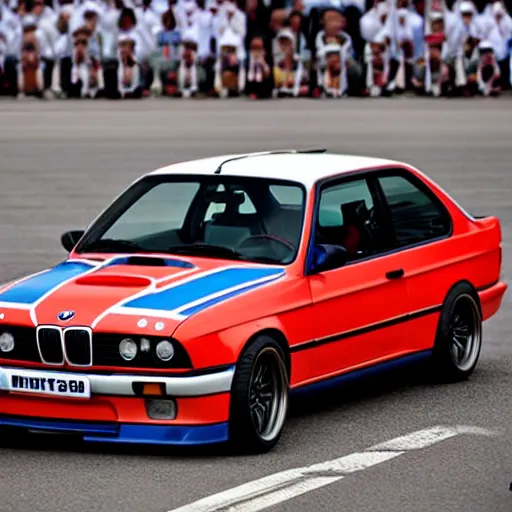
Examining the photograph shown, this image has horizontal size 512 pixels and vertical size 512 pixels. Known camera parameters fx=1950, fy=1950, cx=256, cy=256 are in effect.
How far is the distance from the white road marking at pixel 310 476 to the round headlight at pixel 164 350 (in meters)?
0.68

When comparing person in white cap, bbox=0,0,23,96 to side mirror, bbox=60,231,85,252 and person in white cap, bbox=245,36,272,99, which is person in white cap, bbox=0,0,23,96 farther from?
side mirror, bbox=60,231,85,252

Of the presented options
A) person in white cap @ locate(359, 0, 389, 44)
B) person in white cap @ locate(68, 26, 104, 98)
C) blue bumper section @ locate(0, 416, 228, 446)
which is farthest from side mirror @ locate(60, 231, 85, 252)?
person in white cap @ locate(359, 0, 389, 44)

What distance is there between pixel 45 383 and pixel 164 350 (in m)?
0.55

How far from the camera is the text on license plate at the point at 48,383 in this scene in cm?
836

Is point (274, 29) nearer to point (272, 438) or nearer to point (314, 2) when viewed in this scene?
point (314, 2)

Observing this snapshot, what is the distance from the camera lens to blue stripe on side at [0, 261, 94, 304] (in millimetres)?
8742

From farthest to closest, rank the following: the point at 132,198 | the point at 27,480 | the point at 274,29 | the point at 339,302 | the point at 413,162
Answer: the point at 274,29
the point at 413,162
the point at 132,198
the point at 339,302
the point at 27,480

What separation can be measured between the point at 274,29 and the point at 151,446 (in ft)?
96.8

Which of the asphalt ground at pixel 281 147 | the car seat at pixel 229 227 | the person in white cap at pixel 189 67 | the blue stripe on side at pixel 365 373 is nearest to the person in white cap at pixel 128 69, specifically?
the person in white cap at pixel 189 67

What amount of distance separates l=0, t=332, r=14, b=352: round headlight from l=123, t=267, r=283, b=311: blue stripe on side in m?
0.53

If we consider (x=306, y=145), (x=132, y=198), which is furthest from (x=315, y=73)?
(x=132, y=198)

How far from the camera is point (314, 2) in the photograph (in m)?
38.0

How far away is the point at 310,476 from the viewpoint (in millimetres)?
8109

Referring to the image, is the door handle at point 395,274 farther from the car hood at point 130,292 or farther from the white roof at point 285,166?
the car hood at point 130,292
